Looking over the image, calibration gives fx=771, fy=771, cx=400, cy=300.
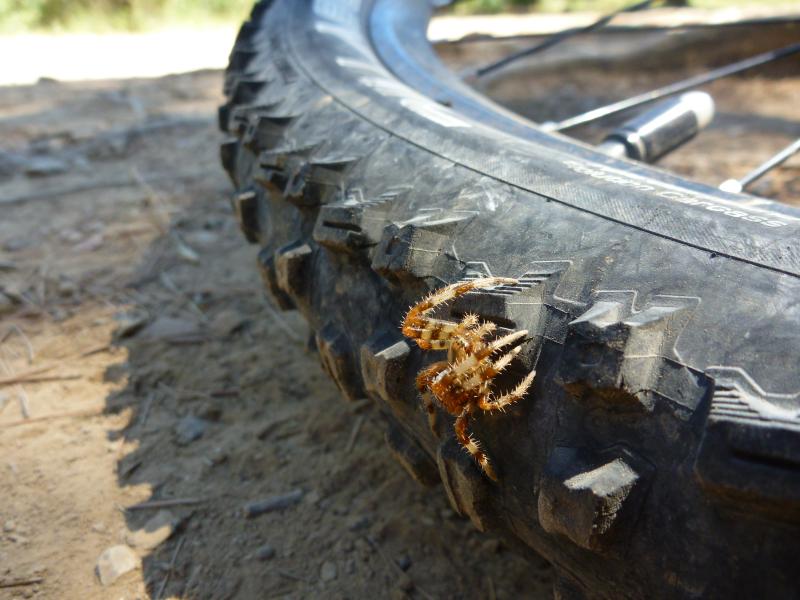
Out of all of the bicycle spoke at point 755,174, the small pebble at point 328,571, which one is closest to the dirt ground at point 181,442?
the small pebble at point 328,571

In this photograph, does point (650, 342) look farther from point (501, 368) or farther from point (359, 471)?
point (359, 471)

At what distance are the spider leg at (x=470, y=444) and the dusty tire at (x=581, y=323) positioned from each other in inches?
0.6

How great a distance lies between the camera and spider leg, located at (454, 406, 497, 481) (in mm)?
958

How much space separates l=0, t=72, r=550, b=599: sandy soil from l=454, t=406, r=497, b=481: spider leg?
49 centimetres

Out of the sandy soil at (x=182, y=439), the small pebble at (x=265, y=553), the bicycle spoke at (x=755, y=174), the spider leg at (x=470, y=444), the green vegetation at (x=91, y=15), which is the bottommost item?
the green vegetation at (x=91, y=15)

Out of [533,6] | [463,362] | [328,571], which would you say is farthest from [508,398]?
[533,6]

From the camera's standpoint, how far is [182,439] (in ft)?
5.81

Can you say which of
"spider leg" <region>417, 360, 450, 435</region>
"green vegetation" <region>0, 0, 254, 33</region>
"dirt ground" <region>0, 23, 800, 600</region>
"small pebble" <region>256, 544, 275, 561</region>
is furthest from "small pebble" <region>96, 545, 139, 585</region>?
"green vegetation" <region>0, 0, 254, 33</region>

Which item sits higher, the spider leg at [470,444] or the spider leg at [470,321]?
the spider leg at [470,321]

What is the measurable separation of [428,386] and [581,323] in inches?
11.3

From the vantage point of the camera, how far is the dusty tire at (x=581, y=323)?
73cm

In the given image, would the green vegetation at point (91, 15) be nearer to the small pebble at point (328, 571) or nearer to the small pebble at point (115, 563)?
the small pebble at point (115, 563)

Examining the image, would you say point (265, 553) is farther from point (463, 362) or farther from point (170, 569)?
point (463, 362)

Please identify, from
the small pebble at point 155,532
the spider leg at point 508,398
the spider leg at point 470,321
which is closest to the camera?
the spider leg at point 508,398
